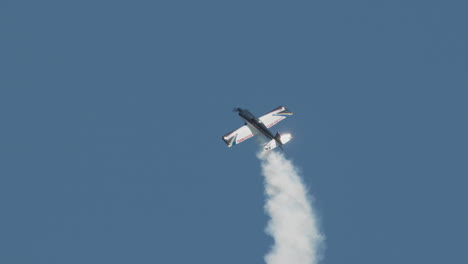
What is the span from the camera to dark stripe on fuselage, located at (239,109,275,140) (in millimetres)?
116194

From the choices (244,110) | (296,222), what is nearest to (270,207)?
(296,222)

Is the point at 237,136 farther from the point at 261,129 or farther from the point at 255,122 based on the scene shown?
the point at 261,129

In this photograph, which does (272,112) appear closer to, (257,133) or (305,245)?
(257,133)

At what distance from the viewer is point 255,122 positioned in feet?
388

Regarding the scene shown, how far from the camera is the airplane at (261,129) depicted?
→ 11425 cm

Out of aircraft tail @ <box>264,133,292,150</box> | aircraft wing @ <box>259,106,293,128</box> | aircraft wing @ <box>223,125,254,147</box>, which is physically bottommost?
aircraft tail @ <box>264,133,292,150</box>

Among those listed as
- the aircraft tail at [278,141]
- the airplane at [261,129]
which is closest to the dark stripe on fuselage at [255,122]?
the airplane at [261,129]

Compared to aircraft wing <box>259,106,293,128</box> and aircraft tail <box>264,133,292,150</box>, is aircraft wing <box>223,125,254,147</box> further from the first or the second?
aircraft wing <box>259,106,293,128</box>

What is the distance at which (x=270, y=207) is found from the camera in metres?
114

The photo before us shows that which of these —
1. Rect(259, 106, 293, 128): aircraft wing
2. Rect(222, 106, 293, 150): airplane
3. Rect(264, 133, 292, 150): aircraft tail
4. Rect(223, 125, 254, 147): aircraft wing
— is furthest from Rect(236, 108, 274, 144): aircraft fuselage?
Rect(259, 106, 293, 128): aircraft wing

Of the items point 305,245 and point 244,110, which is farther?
point 244,110

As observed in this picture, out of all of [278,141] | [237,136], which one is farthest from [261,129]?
[278,141]

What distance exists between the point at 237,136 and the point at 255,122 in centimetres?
290

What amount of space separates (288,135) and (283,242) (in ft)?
42.1
